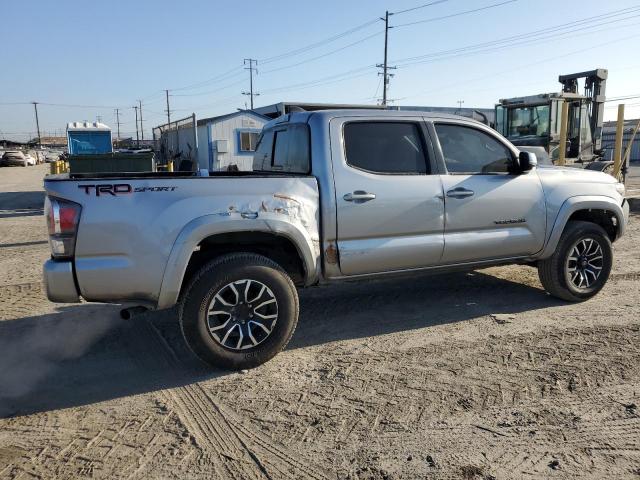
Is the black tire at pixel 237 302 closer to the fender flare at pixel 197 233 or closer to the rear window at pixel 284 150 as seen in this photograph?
the fender flare at pixel 197 233

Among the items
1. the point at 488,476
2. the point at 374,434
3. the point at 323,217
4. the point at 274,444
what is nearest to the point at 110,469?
the point at 274,444

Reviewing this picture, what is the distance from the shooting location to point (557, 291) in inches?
214

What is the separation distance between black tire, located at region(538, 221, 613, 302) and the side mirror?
→ 91 centimetres

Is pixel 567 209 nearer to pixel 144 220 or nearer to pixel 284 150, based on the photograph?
pixel 284 150

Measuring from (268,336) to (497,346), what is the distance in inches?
76.5

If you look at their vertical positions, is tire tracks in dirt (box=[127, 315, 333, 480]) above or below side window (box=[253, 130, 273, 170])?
below

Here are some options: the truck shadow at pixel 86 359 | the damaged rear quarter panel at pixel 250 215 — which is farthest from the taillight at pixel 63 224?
the truck shadow at pixel 86 359

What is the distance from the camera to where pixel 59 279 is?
3.57 m

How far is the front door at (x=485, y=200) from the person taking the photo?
15.7 feet

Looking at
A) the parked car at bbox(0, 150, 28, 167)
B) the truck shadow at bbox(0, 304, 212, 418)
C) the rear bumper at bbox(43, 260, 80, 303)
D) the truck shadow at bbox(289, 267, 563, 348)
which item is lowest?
the truck shadow at bbox(0, 304, 212, 418)

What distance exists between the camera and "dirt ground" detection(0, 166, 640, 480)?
285 cm

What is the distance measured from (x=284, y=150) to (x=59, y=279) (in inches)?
91.7

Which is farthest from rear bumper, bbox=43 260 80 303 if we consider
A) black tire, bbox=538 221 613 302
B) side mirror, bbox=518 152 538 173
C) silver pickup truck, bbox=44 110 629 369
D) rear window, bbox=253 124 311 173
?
black tire, bbox=538 221 613 302

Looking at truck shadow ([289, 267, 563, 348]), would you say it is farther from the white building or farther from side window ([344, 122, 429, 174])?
the white building
